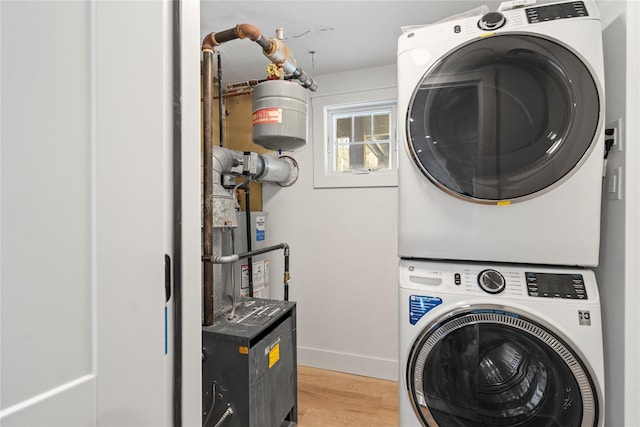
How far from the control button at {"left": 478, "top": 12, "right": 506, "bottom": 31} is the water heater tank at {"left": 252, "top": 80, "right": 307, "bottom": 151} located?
0.87 meters

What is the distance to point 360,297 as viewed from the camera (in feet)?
7.73

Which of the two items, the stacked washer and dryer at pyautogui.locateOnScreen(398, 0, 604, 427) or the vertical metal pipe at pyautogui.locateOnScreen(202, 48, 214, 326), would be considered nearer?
the stacked washer and dryer at pyautogui.locateOnScreen(398, 0, 604, 427)

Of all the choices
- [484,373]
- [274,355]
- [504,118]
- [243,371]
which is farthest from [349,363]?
Answer: [504,118]

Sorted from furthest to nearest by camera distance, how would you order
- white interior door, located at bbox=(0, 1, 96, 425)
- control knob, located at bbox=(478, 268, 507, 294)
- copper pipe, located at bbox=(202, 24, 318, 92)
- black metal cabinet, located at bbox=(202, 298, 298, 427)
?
copper pipe, located at bbox=(202, 24, 318, 92)
black metal cabinet, located at bbox=(202, 298, 298, 427)
control knob, located at bbox=(478, 268, 507, 294)
white interior door, located at bbox=(0, 1, 96, 425)

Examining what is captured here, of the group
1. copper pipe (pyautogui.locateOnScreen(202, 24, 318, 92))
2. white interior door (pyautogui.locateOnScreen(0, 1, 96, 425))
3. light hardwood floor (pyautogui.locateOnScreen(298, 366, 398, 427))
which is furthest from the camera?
light hardwood floor (pyautogui.locateOnScreen(298, 366, 398, 427))

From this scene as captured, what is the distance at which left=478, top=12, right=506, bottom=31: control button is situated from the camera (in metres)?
1.07

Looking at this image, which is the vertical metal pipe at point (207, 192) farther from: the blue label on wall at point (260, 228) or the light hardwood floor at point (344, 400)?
the light hardwood floor at point (344, 400)

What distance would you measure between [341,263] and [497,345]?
142 cm

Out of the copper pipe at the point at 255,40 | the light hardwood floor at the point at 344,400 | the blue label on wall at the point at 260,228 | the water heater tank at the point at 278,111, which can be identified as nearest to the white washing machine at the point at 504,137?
the water heater tank at the point at 278,111

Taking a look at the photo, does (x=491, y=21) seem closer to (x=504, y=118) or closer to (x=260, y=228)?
(x=504, y=118)

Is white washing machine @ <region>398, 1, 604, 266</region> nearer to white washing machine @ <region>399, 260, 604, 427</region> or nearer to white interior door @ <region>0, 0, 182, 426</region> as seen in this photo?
white washing machine @ <region>399, 260, 604, 427</region>

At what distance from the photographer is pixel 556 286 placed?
1020 mm

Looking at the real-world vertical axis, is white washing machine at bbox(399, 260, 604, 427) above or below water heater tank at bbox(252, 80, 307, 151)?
below

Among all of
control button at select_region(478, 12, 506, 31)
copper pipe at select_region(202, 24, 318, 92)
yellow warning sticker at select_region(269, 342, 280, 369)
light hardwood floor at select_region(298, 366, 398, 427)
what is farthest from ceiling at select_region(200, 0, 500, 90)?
light hardwood floor at select_region(298, 366, 398, 427)
